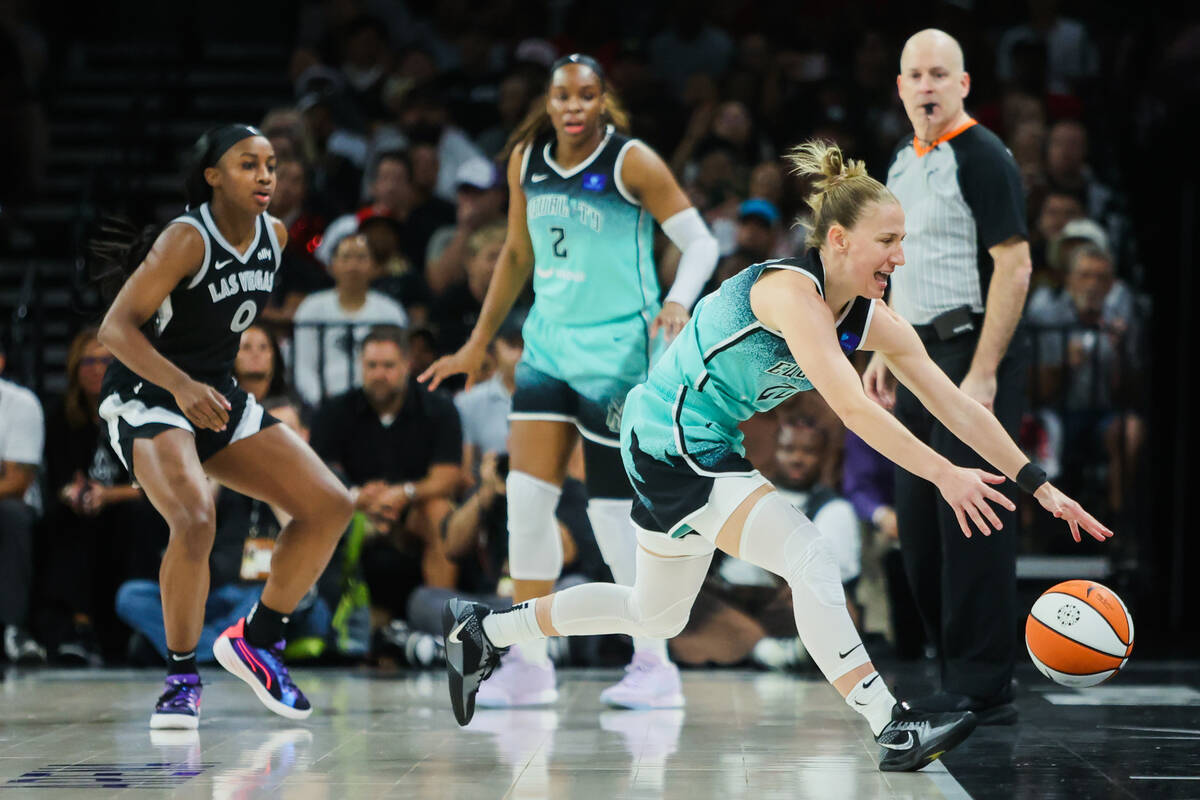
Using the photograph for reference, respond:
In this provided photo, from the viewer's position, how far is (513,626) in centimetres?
453

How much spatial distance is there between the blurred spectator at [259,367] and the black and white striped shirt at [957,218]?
3.23m

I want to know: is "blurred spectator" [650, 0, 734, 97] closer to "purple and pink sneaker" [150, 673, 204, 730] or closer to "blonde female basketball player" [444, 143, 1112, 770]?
"purple and pink sneaker" [150, 673, 204, 730]

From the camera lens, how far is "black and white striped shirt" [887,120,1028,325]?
4754mm

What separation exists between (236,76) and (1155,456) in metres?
7.67

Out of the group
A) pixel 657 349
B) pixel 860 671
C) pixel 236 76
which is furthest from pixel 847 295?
pixel 236 76

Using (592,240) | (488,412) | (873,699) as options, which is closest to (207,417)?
(592,240)

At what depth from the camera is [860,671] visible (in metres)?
3.84

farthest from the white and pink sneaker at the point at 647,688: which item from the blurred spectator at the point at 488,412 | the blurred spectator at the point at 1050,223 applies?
the blurred spectator at the point at 1050,223

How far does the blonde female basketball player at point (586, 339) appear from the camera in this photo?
530 cm

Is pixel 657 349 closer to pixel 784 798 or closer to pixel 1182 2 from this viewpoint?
pixel 784 798

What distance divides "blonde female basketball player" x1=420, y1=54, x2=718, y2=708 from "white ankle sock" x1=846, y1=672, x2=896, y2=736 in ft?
4.88

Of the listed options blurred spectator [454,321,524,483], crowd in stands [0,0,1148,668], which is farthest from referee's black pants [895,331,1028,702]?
blurred spectator [454,321,524,483]

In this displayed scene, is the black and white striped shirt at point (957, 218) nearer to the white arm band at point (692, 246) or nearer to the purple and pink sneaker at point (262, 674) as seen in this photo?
the white arm band at point (692, 246)

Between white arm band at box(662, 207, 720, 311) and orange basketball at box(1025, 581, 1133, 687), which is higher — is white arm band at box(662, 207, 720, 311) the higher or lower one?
the higher one
